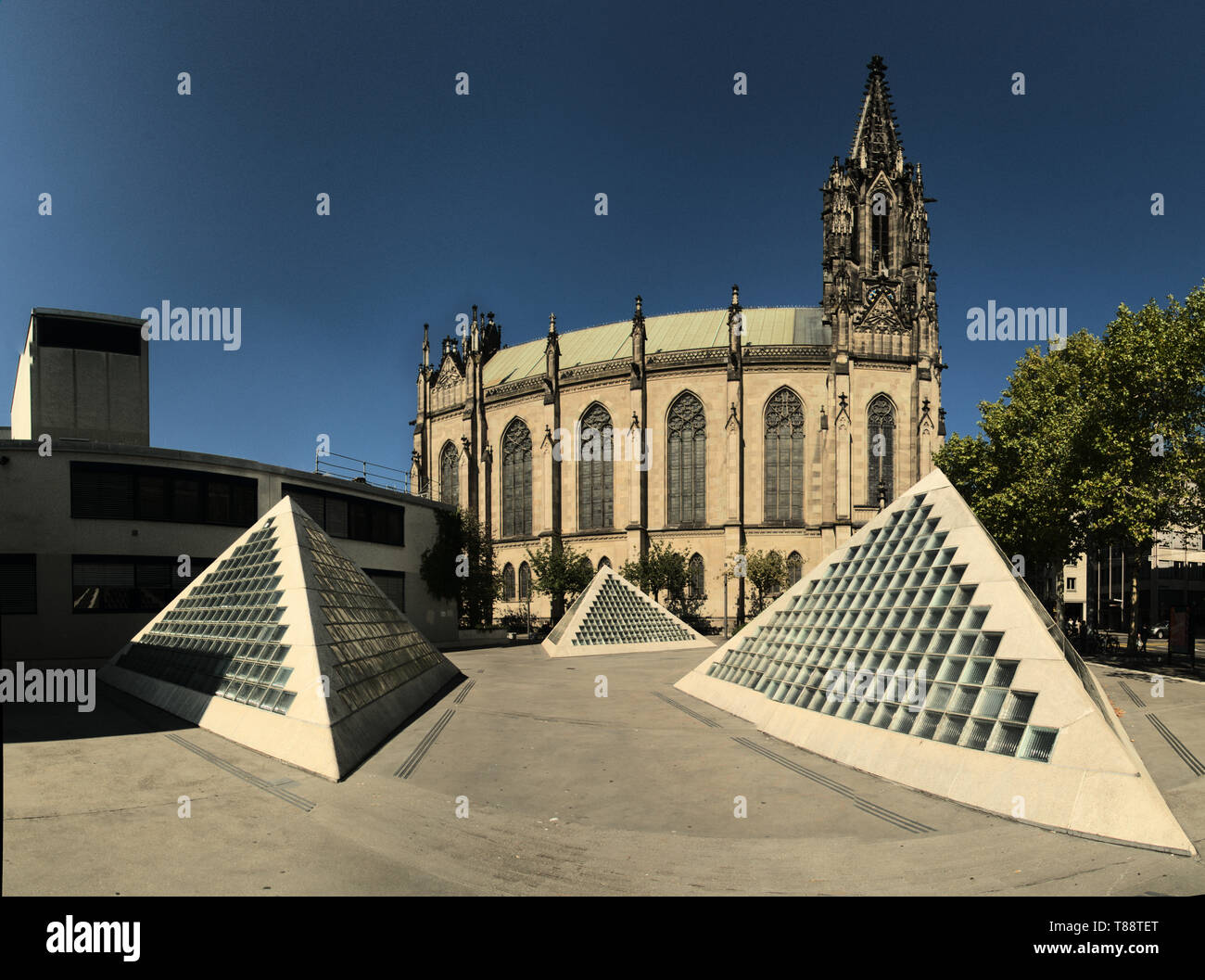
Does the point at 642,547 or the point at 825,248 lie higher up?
the point at 825,248

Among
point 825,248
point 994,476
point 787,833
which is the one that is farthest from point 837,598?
point 825,248

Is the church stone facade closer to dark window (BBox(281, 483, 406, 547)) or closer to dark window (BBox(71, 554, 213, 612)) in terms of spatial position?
dark window (BBox(281, 483, 406, 547))

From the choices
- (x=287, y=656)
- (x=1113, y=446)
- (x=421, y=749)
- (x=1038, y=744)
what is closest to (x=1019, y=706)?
(x=1038, y=744)

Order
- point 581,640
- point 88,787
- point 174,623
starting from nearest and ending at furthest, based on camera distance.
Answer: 1. point 88,787
2. point 174,623
3. point 581,640

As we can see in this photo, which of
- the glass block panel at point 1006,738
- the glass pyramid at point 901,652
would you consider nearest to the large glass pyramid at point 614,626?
the glass pyramid at point 901,652

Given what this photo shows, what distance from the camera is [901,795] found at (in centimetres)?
1094

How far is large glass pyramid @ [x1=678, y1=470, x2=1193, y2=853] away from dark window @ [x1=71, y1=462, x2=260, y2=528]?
2232 cm

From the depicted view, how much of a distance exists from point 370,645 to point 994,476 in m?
31.2

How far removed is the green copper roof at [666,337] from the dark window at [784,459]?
227 inches

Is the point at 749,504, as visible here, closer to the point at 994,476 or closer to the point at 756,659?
the point at 994,476

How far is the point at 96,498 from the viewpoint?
87.6 ft

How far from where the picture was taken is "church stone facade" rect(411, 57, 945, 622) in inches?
2074

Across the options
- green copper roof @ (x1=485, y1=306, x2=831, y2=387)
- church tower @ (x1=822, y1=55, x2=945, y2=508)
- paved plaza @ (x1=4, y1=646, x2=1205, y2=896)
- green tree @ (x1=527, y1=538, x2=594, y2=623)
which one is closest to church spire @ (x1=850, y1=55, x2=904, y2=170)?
church tower @ (x1=822, y1=55, x2=945, y2=508)

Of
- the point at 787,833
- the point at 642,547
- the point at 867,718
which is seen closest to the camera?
the point at 787,833
